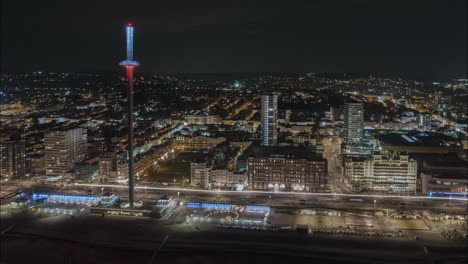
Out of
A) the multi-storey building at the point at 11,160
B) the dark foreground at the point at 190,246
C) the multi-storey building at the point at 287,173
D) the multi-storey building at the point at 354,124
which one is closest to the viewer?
the dark foreground at the point at 190,246

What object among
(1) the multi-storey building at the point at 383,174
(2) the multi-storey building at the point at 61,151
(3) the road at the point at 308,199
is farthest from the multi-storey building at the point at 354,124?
(2) the multi-storey building at the point at 61,151

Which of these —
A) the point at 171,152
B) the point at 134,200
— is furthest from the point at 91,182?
the point at 171,152

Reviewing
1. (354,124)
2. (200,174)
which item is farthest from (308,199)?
(354,124)

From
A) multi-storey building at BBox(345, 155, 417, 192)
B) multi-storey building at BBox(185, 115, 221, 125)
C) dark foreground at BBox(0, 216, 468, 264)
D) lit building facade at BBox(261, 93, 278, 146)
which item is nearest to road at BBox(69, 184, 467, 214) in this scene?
multi-storey building at BBox(345, 155, 417, 192)

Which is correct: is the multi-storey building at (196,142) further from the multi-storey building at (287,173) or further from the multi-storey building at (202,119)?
the multi-storey building at (202,119)

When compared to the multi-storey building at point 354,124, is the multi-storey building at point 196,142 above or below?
below

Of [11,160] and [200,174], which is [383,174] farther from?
[11,160]

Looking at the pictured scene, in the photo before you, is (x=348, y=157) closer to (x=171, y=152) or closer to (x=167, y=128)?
(x=171, y=152)
